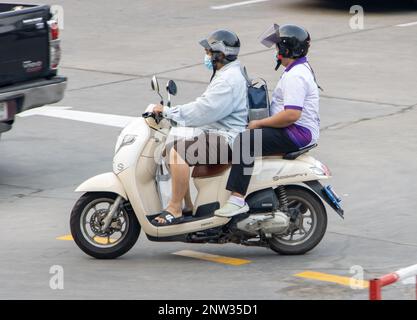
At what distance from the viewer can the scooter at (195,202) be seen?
898 centimetres

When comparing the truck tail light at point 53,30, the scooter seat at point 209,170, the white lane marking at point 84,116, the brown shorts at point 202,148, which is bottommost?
the white lane marking at point 84,116

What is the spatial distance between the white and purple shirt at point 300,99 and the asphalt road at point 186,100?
3.09ft

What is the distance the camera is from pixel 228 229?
9.02m

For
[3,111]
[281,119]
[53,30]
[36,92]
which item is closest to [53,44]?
[53,30]

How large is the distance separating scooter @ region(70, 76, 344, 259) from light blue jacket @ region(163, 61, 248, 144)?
21cm

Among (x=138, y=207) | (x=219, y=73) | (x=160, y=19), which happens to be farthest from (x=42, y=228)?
(x=160, y=19)

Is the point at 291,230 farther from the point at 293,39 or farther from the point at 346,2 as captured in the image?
the point at 346,2

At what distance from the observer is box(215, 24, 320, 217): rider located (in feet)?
29.1

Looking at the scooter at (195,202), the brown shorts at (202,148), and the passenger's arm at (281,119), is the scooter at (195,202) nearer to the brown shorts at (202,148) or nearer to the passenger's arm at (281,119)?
the brown shorts at (202,148)

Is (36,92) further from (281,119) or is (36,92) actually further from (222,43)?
(281,119)

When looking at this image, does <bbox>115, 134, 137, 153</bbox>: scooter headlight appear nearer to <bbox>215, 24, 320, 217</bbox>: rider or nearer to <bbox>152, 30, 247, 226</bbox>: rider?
<bbox>152, 30, 247, 226</bbox>: rider

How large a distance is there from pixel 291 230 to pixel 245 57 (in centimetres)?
885

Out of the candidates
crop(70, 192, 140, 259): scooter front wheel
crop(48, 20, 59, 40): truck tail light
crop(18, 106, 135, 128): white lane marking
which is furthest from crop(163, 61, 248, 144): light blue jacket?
crop(18, 106, 135, 128): white lane marking
